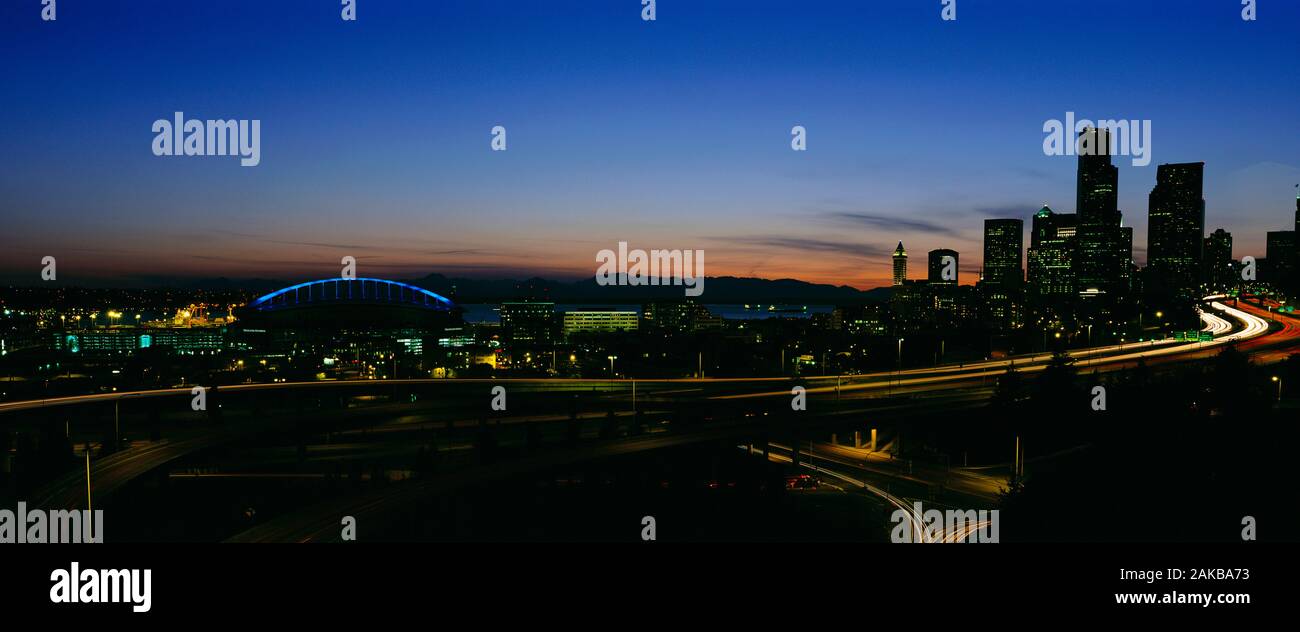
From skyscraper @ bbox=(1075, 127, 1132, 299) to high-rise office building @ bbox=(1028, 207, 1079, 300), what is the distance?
1290 millimetres

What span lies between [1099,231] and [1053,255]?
800cm

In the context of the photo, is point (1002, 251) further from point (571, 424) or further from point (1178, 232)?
point (571, 424)

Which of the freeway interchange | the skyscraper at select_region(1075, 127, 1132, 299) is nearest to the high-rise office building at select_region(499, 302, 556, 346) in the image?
the freeway interchange

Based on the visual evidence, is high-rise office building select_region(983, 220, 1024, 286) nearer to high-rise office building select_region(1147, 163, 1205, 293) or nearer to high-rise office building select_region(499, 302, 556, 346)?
high-rise office building select_region(1147, 163, 1205, 293)

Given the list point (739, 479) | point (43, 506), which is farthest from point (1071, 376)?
point (43, 506)

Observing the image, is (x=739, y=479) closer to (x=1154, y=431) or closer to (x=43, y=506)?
(x=1154, y=431)

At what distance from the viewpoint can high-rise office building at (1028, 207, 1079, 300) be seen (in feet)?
363

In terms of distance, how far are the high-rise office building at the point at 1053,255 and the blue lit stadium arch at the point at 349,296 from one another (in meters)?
89.2

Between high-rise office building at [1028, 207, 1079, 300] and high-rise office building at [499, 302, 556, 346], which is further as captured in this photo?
Answer: high-rise office building at [1028, 207, 1079, 300]

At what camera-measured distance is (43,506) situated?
492 inches

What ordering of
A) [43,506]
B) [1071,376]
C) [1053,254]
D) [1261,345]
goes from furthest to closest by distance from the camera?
[1053,254] < [1261,345] < [1071,376] < [43,506]

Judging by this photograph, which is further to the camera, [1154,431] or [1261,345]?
[1261,345]
